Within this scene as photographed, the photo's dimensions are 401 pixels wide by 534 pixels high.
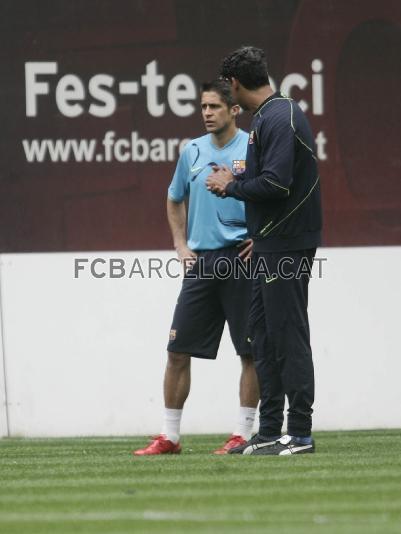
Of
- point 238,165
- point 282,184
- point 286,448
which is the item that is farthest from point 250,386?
point 282,184

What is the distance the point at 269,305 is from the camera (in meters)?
7.27

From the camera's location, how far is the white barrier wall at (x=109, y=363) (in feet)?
34.1

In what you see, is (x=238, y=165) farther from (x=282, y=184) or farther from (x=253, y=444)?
(x=253, y=444)

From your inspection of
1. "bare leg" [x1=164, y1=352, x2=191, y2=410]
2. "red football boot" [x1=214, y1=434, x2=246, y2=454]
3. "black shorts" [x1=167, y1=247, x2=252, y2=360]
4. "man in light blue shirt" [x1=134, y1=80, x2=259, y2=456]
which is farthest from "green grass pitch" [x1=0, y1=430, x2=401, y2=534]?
"black shorts" [x1=167, y1=247, x2=252, y2=360]

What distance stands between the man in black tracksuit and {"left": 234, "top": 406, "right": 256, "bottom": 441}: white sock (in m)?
0.67

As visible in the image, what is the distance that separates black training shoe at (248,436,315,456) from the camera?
23.9ft

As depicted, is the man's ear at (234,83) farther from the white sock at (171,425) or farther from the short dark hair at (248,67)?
the white sock at (171,425)

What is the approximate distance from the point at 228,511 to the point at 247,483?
2.33 feet

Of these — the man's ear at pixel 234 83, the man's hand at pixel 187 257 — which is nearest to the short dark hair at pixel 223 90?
the man's ear at pixel 234 83

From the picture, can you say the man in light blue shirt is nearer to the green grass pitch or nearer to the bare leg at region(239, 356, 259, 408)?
the bare leg at region(239, 356, 259, 408)

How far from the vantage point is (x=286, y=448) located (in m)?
7.28

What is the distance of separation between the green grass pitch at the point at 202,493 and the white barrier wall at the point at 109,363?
2391 mm

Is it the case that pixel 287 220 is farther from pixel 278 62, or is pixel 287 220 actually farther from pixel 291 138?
pixel 278 62

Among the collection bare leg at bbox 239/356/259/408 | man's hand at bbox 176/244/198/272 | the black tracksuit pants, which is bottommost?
bare leg at bbox 239/356/259/408
